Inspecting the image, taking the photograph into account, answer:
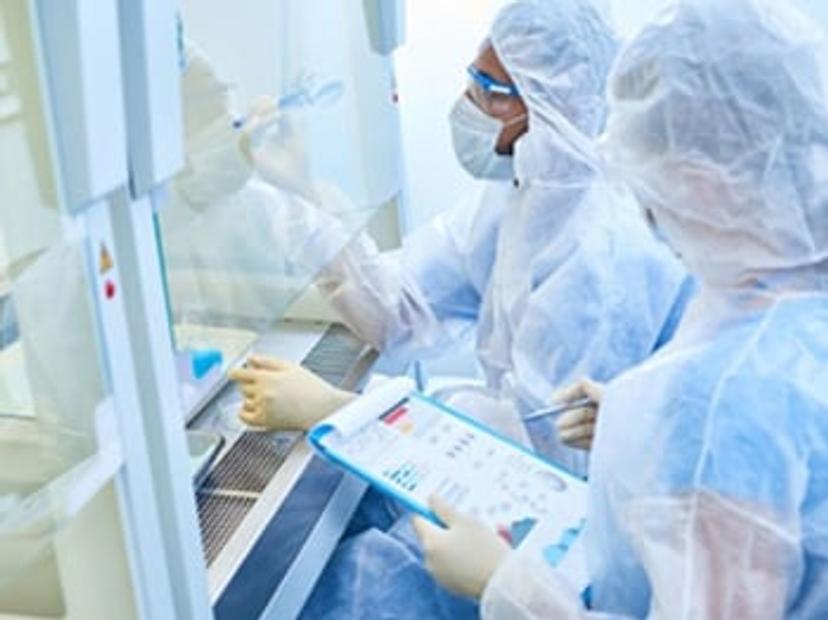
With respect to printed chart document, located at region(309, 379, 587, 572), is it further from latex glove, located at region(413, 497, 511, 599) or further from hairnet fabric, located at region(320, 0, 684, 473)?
hairnet fabric, located at region(320, 0, 684, 473)

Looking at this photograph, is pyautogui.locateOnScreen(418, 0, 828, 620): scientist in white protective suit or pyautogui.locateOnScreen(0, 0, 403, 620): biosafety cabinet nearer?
pyautogui.locateOnScreen(0, 0, 403, 620): biosafety cabinet

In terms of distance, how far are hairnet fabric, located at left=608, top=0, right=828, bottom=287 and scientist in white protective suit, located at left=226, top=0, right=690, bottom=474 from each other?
0.47 metres

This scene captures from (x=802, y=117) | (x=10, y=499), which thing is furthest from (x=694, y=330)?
(x=10, y=499)

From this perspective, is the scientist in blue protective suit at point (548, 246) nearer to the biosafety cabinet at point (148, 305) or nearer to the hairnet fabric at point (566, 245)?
the hairnet fabric at point (566, 245)

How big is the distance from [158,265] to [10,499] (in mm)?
229

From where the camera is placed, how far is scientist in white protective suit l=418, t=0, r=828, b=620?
2.87 feet


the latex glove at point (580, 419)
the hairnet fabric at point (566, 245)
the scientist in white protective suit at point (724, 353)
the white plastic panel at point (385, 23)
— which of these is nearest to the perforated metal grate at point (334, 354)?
the hairnet fabric at point (566, 245)

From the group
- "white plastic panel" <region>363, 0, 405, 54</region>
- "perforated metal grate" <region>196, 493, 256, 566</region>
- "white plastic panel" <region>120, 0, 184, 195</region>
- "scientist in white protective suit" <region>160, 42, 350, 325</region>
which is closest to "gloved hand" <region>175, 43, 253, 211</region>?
"scientist in white protective suit" <region>160, 42, 350, 325</region>

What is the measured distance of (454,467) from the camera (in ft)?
4.16

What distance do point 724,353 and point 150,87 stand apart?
1.80 ft

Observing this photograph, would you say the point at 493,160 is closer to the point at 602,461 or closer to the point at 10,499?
the point at 602,461

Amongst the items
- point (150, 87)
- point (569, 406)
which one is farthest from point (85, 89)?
point (569, 406)

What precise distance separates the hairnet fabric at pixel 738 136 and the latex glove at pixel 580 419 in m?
0.37

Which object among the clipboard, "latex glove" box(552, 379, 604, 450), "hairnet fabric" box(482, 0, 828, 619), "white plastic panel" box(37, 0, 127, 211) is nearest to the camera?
"white plastic panel" box(37, 0, 127, 211)
